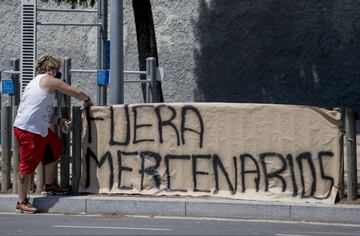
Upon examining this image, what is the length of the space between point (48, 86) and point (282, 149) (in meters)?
2.66

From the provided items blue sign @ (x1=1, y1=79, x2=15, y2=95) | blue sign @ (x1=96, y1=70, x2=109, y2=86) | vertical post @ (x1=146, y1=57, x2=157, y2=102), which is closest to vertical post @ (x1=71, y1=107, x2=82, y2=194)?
blue sign @ (x1=96, y1=70, x2=109, y2=86)

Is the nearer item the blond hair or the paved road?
the paved road

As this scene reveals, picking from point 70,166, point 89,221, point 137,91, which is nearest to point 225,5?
point 137,91

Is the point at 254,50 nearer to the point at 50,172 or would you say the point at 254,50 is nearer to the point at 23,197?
the point at 50,172

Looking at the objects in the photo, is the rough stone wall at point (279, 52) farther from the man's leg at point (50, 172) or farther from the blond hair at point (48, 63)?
the blond hair at point (48, 63)

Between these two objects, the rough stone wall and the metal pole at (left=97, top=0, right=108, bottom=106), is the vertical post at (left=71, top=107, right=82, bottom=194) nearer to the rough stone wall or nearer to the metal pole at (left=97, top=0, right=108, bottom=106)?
the metal pole at (left=97, top=0, right=108, bottom=106)

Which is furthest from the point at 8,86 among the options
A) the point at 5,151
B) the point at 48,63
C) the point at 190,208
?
the point at 190,208

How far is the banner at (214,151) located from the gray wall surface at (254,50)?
1133 cm

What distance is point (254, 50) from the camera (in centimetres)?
2227

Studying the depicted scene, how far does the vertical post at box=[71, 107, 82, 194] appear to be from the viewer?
11.3m

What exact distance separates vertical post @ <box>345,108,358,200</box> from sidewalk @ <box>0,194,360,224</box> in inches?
14.6

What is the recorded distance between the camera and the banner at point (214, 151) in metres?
10.7

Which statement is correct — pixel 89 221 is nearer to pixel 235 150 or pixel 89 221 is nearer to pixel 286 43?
pixel 235 150

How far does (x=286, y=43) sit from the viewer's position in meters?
22.2
